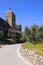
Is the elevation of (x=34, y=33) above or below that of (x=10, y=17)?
below

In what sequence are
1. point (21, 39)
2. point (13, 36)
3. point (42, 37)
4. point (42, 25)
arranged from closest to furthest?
1. point (42, 37)
2. point (42, 25)
3. point (13, 36)
4. point (21, 39)

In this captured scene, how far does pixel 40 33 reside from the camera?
5856cm

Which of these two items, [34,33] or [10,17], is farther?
[10,17]

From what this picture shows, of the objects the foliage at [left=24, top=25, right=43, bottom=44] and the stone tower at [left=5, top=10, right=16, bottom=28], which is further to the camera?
the stone tower at [left=5, top=10, right=16, bottom=28]

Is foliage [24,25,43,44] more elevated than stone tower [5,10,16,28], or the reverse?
stone tower [5,10,16,28]

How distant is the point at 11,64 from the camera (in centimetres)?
1575

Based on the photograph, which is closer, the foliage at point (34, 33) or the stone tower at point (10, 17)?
the foliage at point (34, 33)

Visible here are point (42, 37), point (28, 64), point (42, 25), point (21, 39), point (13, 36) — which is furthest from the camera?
point (21, 39)

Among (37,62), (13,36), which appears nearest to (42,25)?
(13,36)

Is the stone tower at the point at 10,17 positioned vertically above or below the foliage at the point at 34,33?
above

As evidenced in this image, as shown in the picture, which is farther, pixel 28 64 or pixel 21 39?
pixel 21 39

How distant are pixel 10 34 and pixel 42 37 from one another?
25.2m

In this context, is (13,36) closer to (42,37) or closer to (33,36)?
(33,36)

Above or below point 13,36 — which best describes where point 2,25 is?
above
